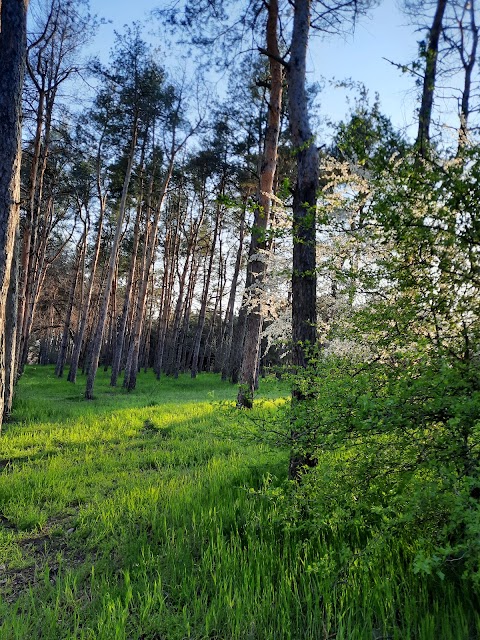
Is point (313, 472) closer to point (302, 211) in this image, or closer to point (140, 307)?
point (302, 211)

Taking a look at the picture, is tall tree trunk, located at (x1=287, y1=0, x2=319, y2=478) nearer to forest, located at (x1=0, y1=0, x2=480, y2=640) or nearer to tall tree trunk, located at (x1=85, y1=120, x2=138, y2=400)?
forest, located at (x1=0, y1=0, x2=480, y2=640)

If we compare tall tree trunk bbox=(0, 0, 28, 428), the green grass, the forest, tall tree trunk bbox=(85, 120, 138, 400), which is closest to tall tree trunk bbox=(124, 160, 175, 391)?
tall tree trunk bbox=(85, 120, 138, 400)

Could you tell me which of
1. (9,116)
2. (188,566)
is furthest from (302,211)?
(9,116)

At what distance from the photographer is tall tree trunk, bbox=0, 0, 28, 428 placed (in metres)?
4.64

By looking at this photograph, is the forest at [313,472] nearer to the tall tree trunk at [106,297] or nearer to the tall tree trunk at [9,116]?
the tall tree trunk at [9,116]

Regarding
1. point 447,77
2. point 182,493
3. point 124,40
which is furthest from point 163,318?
point 182,493

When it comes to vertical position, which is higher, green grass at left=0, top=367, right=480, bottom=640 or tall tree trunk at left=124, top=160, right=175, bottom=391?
tall tree trunk at left=124, top=160, right=175, bottom=391

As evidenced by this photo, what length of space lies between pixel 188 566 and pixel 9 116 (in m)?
5.31

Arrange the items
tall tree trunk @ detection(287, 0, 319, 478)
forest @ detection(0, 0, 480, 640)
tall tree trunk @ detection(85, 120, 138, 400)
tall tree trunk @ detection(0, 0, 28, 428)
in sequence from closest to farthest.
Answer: forest @ detection(0, 0, 480, 640), tall tree trunk @ detection(287, 0, 319, 478), tall tree trunk @ detection(0, 0, 28, 428), tall tree trunk @ detection(85, 120, 138, 400)

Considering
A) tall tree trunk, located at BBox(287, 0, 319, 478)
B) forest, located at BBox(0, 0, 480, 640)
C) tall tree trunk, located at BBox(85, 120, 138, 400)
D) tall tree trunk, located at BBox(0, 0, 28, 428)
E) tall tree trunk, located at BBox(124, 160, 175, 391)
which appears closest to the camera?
forest, located at BBox(0, 0, 480, 640)

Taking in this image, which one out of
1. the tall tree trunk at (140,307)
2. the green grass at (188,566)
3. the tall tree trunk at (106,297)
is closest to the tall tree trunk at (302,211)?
the green grass at (188,566)

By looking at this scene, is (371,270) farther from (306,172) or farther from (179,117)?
(179,117)

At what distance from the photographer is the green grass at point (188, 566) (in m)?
2.29

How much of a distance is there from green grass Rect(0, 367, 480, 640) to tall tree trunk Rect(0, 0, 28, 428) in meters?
1.88
